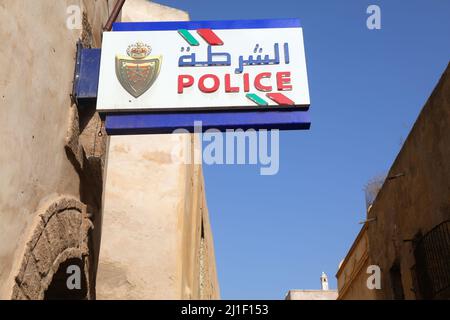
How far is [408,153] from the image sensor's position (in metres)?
8.79

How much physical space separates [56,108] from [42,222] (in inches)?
46.0

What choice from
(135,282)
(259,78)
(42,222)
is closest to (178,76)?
(259,78)

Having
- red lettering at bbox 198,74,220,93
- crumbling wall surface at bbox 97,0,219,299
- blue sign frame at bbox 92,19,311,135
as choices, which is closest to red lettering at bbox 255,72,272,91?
blue sign frame at bbox 92,19,311,135

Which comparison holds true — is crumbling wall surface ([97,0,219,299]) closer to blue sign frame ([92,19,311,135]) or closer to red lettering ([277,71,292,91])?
blue sign frame ([92,19,311,135])

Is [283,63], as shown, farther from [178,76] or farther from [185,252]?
[185,252]

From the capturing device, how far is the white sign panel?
5023 millimetres

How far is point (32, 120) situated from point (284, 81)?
2.33 m

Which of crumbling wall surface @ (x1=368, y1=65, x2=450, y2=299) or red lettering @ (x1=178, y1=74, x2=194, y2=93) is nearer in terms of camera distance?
red lettering @ (x1=178, y1=74, x2=194, y2=93)

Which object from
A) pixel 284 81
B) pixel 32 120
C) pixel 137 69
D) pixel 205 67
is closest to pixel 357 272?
pixel 284 81

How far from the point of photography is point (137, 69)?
5242 mm

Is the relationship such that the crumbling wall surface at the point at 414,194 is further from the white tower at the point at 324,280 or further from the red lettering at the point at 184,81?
the white tower at the point at 324,280

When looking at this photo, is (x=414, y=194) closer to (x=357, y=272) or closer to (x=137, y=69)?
(x=357, y=272)

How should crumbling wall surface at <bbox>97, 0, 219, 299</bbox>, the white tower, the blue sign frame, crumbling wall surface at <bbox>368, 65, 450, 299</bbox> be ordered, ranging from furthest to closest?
1. the white tower
2. crumbling wall surface at <bbox>97, 0, 219, 299</bbox>
3. crumbling wall surface at <bbox>368, 65, 450, 299</bbox>
4. the blue sign frame

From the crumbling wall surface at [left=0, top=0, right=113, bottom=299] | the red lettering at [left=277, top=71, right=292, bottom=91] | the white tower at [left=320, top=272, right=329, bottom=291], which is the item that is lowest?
the crumbling wall surface at [left=0, top=0, right=113, bottom=299]
